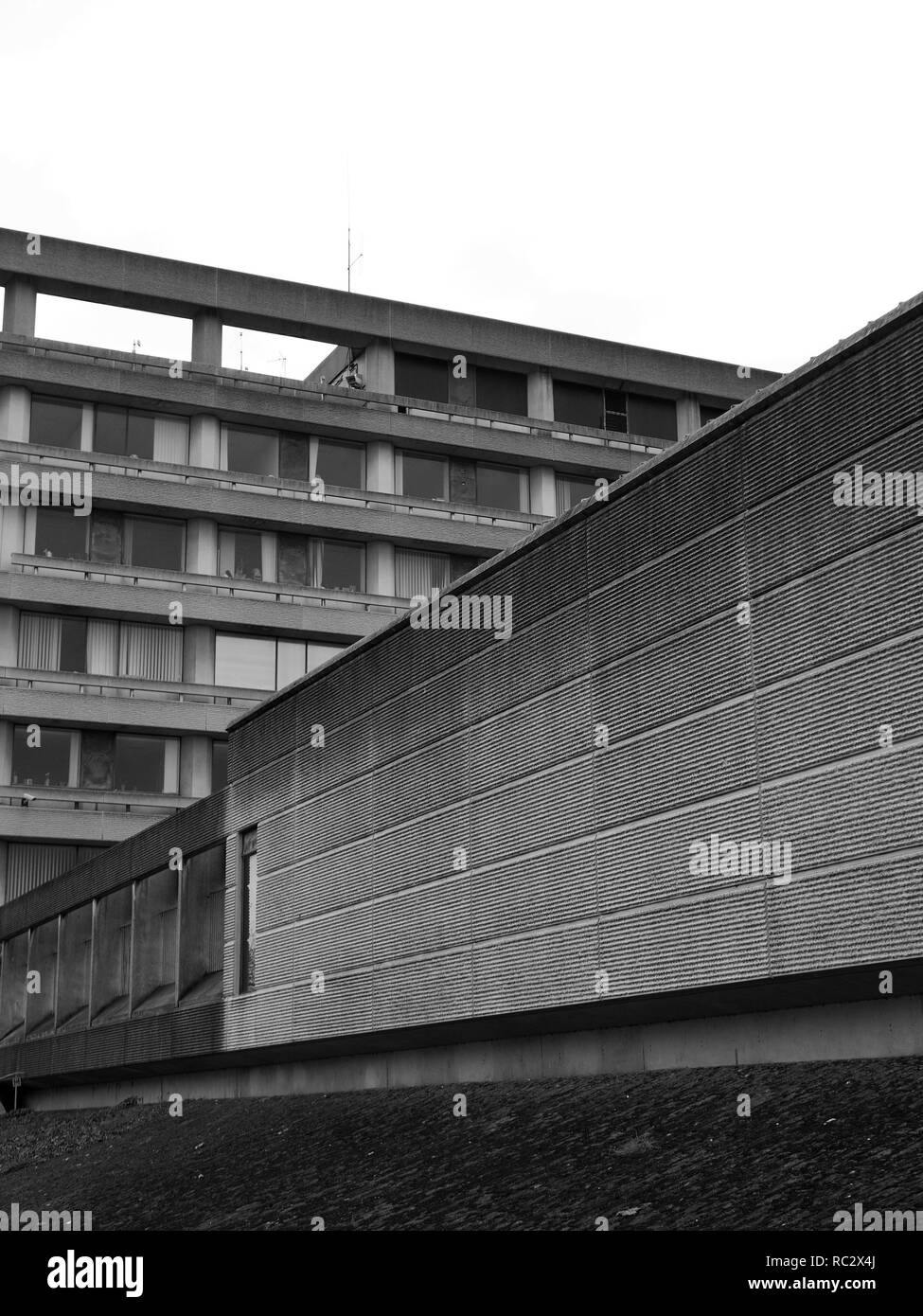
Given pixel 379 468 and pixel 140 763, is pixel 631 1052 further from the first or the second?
pixel 379 468

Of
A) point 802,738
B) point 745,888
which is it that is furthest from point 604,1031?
point 802,738

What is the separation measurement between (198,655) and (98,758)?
4.02 meters

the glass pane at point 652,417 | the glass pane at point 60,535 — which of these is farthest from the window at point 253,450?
the glass pane at point 652,417

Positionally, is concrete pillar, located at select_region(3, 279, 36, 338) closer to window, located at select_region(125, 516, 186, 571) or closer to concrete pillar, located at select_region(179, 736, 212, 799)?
window, located at select_region(125, 516, 186, 571)

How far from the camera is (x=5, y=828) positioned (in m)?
47.7

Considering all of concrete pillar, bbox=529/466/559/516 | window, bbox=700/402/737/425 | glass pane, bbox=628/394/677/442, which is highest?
window, bbox=700/402/737/425

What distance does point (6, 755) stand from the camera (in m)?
48.5

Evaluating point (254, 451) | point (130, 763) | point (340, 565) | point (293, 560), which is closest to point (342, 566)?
point (340, 565)

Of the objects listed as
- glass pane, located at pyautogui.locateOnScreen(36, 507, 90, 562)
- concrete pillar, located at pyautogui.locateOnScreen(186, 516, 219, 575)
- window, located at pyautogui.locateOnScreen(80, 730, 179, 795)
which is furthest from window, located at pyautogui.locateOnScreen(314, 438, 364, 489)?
window, located at pyautogui.locateOnScreen(80, 730, 179, 795)

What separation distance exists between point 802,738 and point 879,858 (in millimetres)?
1231

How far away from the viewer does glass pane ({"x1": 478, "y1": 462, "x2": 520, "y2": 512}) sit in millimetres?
54562

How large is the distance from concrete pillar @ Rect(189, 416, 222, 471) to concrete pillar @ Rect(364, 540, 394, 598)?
204 inches
